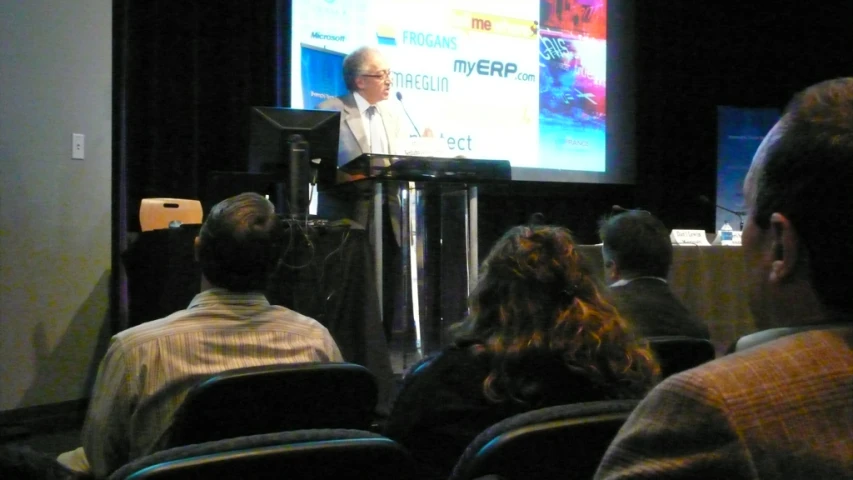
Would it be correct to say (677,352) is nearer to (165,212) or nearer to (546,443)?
(546,443)

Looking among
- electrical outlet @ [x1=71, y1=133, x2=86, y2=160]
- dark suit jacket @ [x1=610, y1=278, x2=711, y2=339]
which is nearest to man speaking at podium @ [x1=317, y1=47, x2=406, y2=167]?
electrical outlet @ [x1=71, y1=133, x2=86, y2=160]

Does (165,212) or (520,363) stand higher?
(165,212)

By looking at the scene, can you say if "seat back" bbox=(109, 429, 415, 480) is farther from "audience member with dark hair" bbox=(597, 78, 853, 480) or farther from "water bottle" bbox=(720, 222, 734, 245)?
"water bottle" bbox=(720, 222, 734, 245)

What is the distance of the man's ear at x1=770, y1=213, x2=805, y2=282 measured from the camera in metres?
0.61

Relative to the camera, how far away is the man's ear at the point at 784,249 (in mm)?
607

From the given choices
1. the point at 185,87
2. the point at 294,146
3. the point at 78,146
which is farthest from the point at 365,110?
the point at 78,146

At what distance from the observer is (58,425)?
11.0ft

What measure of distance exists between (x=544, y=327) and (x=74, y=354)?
9.76 feet

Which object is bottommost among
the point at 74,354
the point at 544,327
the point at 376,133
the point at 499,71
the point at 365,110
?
the point at 74,354

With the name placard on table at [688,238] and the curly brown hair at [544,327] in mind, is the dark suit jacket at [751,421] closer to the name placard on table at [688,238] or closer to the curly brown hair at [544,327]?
the curly brown hair at [544,327]

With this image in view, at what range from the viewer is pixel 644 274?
2182 millimetres

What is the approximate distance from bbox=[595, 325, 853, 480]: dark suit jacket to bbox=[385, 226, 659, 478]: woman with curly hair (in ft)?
2.03

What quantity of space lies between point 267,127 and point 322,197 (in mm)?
742

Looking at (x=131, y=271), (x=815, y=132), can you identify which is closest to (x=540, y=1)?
(x=131, y=271)
